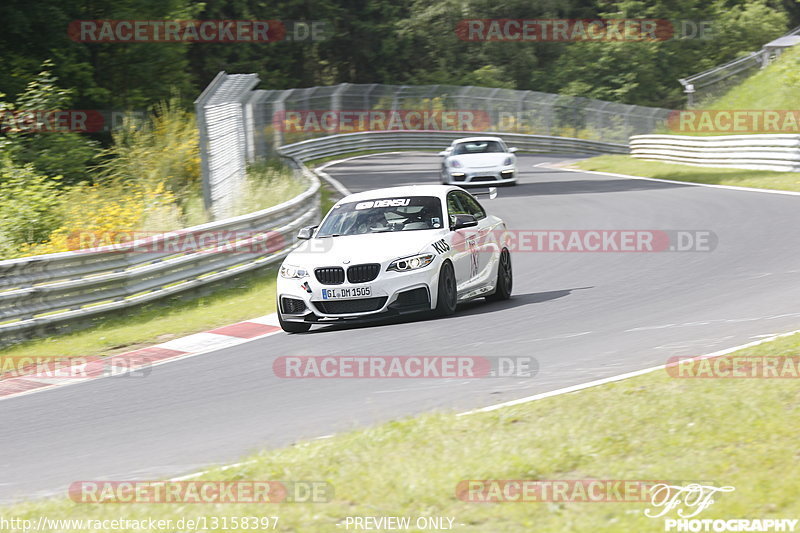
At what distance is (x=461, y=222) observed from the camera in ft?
38.7

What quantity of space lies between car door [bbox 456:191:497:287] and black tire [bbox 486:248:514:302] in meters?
0.22

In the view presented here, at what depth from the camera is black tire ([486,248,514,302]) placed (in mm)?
12695

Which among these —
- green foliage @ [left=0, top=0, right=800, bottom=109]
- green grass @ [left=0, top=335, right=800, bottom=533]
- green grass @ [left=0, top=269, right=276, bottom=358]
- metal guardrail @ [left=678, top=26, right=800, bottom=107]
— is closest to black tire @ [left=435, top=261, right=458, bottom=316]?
green grass @ [left=0, top=269, right=276, bottom=358]

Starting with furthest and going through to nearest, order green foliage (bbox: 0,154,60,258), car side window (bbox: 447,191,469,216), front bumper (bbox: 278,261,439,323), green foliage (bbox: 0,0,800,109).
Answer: green foliage (bbox: 0,0,800,109) < green foliage (bbox: 0,154,60,258) < car side window (bbox: 447,191,469,216) < front bumper (bbox: 278,261,439,323)

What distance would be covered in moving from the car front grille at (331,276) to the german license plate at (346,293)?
0.29 feet

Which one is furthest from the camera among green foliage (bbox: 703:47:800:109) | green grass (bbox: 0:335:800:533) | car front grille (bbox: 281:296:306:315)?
green foliage (bbox: 703:47:800:109)

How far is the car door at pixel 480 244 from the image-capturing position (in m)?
12.1

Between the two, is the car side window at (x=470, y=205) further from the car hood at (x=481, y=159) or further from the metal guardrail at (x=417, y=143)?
the metal guardrail at (x=417, y=143)

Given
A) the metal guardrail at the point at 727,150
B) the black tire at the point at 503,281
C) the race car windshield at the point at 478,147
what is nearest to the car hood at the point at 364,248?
the black tire at the point at 503,281

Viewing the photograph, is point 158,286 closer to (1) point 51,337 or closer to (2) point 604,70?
(1) point 51,337

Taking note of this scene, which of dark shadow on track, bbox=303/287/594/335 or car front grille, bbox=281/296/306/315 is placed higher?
→ car front grille, bbox=281/296/306/315

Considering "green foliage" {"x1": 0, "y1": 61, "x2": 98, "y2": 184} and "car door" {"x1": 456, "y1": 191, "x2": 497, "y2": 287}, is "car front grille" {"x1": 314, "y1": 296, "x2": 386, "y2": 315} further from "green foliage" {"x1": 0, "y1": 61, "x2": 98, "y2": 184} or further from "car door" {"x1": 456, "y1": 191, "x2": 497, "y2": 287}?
"green foliage" {"x1": 0, "y1": 61, "x2": 98, "y2": 184}

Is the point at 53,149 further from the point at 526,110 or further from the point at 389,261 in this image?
the point at 526,110

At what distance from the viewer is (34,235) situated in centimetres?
1750
